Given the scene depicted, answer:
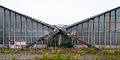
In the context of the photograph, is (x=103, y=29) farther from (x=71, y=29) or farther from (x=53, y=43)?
(x=53, y=43)

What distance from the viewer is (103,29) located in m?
14.4

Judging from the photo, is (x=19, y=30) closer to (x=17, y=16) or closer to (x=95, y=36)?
(x=17, y=16)

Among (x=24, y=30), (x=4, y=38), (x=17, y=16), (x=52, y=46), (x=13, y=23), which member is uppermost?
(x=17, y=16)

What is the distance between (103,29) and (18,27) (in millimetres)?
13215

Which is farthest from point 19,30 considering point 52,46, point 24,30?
point 52,46

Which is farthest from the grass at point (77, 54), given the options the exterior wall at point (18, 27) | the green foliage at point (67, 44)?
the exterior wall at point (18, 27)

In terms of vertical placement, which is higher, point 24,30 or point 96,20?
point 96,20

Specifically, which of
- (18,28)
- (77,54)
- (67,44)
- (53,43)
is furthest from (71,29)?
(18,28)

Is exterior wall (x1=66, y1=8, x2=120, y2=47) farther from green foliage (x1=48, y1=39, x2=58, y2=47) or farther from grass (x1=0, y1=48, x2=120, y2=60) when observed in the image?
grass (x1=0, y1=48, x2=120, y2=60)

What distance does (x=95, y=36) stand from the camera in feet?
47.2

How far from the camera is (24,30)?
14586 millimetres

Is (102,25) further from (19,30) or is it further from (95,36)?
(19,30)

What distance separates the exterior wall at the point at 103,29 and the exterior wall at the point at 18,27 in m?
5.42

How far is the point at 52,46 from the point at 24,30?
16.6ft
